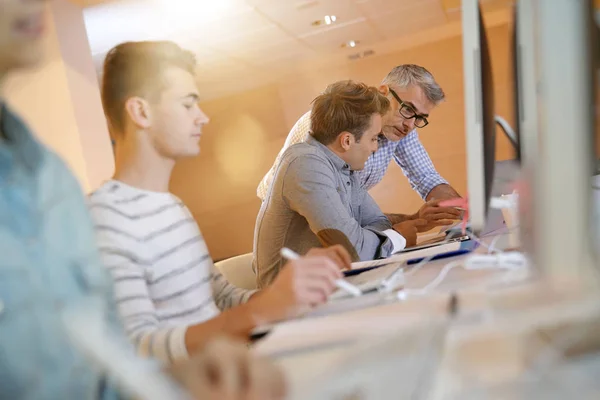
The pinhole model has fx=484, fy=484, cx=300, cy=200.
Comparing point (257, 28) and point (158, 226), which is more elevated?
point (257, 28)

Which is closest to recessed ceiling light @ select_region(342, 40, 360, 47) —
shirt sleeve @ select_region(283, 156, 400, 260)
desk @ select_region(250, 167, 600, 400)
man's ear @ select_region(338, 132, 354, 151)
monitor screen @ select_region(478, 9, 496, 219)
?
man's ear @ select_region(338, 132, 354, 151)

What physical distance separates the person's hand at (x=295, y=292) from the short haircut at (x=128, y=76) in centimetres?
27

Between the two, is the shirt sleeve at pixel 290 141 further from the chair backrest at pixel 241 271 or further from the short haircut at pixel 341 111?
the chair backrest at pixel 241 271

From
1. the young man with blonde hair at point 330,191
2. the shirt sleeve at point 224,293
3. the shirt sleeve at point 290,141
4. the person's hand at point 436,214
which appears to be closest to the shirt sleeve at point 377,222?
the young man with blonde hair at point 330,191

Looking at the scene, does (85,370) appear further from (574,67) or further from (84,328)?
(574,67)

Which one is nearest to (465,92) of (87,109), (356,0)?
(87,109)

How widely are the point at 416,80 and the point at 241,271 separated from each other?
694 millimetres

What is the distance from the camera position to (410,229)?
129cm

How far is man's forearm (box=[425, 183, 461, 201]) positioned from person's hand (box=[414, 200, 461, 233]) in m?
0.04

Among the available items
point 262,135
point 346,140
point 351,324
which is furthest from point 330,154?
A: point 351,324

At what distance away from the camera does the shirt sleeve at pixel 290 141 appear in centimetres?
101

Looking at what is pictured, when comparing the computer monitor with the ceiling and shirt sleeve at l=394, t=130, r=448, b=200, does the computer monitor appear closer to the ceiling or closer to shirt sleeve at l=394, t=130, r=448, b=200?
the ceiling

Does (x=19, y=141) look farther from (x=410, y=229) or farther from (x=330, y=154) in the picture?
(x=410, y=229)

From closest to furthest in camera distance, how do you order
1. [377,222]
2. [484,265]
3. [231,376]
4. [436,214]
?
[231,376] → [484,265] → [377,222] → [436,214]
